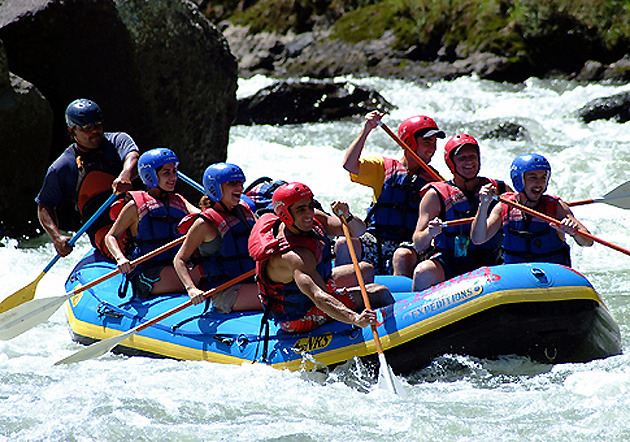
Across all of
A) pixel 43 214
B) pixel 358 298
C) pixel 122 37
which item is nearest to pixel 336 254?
pixel 358 298

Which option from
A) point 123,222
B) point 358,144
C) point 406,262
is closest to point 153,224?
point 123,222

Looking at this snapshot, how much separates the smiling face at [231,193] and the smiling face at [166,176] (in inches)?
28.1

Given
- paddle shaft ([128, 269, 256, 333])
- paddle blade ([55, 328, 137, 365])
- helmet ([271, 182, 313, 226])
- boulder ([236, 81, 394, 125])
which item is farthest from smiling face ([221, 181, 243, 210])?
boulder ([236, 81, 394, 125])

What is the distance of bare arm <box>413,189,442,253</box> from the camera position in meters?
5.56

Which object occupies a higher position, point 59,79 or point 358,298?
→ point 59,79

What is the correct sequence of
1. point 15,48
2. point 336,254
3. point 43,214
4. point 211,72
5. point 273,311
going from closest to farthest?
point 273,311, point 336,254, point 43,214, point 15,48, point 211,72

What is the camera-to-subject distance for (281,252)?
5.10 m

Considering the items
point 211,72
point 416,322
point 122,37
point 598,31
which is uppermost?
point 122,37

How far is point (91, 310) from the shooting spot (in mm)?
6527

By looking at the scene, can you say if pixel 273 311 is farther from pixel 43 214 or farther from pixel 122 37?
pixel 122 37

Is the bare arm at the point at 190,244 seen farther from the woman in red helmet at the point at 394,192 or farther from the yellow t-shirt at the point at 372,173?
the yellow t-shirt at the point at 372,173

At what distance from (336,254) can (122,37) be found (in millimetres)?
5866

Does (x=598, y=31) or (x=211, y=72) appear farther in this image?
(x=598, y=31)

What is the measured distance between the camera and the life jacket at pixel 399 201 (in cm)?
626
